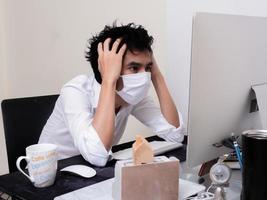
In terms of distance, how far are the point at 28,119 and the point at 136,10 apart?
86 centimetres

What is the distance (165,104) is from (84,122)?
0.42 metres

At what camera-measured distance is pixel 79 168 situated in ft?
3.18

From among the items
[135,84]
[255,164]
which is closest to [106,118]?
[135,84]

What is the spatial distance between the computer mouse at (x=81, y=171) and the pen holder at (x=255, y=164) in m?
0.47

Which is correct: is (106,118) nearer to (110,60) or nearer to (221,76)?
(110,60)

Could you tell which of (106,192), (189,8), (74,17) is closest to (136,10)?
(189,8)

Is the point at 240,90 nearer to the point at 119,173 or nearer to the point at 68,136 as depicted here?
the point at 119,173

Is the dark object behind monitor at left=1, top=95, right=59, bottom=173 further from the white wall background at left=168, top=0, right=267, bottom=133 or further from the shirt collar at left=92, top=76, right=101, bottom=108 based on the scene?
the white wall background at left=168, top=0, right=267, bottom=133

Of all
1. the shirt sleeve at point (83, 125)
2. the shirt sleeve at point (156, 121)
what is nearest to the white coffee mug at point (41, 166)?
the shirt sleeve at point (83, 125)

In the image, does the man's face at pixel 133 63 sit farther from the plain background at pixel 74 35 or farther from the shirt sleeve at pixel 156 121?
the plain background at pixel 74 35

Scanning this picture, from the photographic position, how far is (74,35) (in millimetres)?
2045

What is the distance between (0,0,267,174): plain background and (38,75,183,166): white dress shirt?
32 cm

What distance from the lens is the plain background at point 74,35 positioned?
1.68m

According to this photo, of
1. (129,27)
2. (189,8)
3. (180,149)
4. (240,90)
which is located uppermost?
(189,8)
